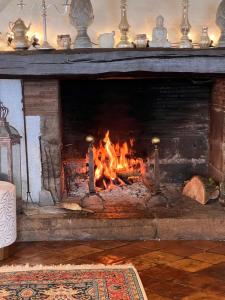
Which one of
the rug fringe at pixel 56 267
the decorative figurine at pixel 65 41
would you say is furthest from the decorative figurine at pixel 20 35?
the rug fringe at pixel 56 267

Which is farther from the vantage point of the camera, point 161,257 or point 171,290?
point 161,257

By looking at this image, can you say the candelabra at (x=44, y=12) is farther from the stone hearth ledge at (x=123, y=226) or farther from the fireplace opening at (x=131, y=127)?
the stone hearth ledge at (x=123, y=226)

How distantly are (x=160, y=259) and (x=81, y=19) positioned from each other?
1754 millimetres

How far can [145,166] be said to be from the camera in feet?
14.5

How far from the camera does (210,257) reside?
3.33 m

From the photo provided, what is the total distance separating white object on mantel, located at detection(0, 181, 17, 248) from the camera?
128 inches

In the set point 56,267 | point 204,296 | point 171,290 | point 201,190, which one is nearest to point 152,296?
point 171,290

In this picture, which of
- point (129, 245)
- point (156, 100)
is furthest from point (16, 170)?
point (156, 100)

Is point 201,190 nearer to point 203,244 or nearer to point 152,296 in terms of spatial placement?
point 203,244

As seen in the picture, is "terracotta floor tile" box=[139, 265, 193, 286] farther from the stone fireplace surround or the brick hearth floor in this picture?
the stone fireplace surround

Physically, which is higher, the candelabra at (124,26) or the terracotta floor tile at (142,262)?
the candelabra at (124,26)

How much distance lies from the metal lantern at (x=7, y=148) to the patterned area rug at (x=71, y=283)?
89 centimetres

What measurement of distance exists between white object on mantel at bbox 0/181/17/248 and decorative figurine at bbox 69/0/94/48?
1.14 m

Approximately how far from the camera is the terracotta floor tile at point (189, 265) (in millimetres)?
3127
